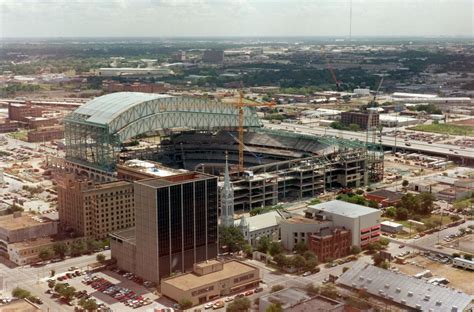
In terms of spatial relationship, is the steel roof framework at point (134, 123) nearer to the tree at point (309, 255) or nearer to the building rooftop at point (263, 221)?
the building rooftop at point (263, 221)

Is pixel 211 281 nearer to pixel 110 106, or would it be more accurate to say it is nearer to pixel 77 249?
pixel 77 249

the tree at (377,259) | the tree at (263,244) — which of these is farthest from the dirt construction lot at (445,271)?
the tree at (263,244)

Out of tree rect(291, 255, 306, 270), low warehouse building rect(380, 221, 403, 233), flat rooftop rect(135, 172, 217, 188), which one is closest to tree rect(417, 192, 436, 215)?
low warehouse building rect(380, 221, 403, 233)

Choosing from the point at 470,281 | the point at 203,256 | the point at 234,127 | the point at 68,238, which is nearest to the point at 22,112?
the point at 234,127

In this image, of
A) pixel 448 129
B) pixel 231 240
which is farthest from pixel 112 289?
pixel 448 129

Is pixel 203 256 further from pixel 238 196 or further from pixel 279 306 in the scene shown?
pixel 238 196

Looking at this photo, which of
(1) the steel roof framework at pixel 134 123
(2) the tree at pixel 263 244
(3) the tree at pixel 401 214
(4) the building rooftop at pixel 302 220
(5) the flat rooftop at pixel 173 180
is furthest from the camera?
(1) the steel roof framework at pixel 134 123
